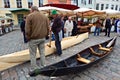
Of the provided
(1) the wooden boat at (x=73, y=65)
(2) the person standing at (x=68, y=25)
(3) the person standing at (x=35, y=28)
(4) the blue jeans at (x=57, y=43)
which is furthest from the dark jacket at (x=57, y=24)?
(2) the person standing at (x=68, y=25)

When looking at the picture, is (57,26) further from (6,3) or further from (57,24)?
(6,3)

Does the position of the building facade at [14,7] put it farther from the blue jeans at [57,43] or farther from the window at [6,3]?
the blue jeans at [57,43]

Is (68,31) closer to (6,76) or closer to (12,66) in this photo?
(12,66)

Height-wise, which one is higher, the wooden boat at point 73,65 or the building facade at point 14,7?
the building facade at point 14,7

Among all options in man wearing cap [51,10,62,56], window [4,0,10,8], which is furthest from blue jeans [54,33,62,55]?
window [4,0,10,8]

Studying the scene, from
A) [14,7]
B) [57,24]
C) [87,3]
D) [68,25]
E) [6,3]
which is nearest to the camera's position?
[57,24]

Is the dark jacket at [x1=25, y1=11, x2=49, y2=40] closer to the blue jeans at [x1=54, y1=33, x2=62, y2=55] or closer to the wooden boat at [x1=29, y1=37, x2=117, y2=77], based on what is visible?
the wooden boat at [x1=29, y1=37, x2=117, y2=77]

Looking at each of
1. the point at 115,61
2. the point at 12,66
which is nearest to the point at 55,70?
the point at 12,66

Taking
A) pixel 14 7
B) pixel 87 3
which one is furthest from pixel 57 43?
pixel 87 3

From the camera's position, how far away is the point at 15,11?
23.7 meters

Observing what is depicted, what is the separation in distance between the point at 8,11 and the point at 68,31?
62.8ft

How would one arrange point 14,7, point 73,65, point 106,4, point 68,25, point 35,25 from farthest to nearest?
point 106,4 → point 14,7 → point 68,25 → point 73,65 → point 35,25

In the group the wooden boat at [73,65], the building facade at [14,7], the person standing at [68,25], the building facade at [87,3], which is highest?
the building facade at [87,3]

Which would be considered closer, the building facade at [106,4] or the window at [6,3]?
the window at [6,3]
